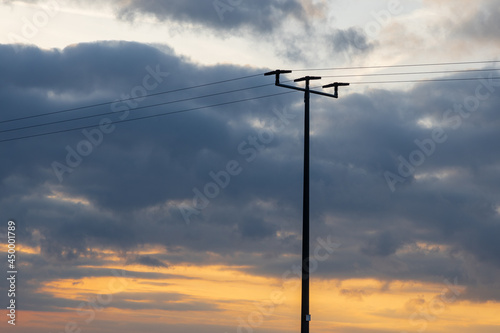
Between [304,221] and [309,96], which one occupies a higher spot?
[309,96]

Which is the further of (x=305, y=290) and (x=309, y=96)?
(x=309, y=96)

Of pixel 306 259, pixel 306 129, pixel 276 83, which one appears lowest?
pixel 306 259

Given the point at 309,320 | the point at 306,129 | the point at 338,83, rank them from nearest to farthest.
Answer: the point at 309,320, the point at 306,129, the point at 338,83

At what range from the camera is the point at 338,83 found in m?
41.4

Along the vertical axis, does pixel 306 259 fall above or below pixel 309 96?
below

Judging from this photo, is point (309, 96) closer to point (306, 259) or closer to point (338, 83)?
point (338, 83)

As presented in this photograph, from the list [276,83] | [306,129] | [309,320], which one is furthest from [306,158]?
[309,320]

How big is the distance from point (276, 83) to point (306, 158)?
4.97 m

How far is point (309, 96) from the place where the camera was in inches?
1522

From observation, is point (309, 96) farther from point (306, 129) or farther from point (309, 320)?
point (309, 320)

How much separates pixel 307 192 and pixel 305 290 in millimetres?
4883

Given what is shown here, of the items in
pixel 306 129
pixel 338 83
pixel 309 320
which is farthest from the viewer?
pixel 338 83

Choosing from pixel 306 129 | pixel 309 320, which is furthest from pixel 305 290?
pixel 306 129

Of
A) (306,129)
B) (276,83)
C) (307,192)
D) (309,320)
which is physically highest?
(276,83)
